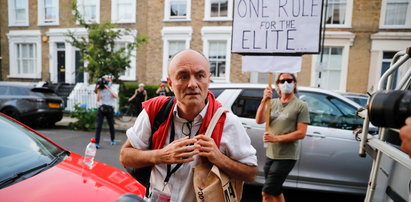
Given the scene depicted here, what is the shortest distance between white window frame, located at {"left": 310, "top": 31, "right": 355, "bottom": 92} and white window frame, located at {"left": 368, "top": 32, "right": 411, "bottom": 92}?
0.99 m

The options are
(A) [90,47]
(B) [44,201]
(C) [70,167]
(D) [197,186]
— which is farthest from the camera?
(A) [90,47]

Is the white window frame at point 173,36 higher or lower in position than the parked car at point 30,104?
higher

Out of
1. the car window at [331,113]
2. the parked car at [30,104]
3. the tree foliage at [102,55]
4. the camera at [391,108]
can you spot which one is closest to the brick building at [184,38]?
the tree foliage at [102,55]

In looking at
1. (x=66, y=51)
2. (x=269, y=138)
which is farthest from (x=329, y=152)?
(x=66, y=51)

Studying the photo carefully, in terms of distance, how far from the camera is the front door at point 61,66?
16.3m

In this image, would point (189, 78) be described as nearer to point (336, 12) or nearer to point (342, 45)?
point (342, 45)

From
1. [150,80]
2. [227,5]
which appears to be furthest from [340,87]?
[150,80]

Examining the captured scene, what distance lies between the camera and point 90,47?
9070 mm

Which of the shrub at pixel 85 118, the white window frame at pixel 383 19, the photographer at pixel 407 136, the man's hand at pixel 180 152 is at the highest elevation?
the white window frame at pixel 383 19

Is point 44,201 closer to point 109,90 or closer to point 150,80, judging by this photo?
point 109,90

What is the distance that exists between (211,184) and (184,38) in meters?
13.3

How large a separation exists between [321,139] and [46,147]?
11.8ft

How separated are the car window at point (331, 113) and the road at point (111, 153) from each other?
1.22 m

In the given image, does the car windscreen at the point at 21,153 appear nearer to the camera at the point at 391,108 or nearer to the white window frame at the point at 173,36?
the camera at the point at 391,108
